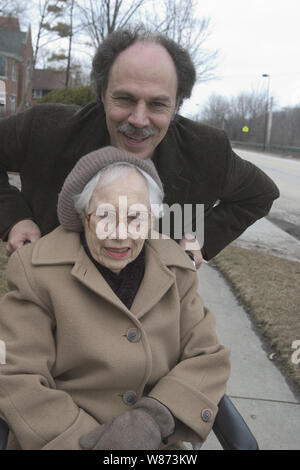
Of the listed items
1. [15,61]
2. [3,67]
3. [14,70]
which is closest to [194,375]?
[3,67]

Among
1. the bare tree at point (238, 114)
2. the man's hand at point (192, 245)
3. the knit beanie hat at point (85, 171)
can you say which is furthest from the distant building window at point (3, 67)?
the knit beanie hat at point (85, 171)

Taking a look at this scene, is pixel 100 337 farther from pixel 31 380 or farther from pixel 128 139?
pixel 128 139

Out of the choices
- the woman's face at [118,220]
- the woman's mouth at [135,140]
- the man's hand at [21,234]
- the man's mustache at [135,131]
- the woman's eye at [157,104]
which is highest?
the woman's eye at [157,104]

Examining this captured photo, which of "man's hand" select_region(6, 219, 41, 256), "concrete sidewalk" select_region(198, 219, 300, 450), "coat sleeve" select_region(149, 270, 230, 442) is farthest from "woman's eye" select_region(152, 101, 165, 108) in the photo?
"concrete sidewalk" select_region(198, 219, 300, 450)

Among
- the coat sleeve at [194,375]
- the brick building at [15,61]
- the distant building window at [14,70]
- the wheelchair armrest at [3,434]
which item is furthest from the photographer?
the distant building window at [14,70]

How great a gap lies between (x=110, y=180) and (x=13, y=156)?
0.80 m

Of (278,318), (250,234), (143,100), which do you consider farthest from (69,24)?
(143,100)

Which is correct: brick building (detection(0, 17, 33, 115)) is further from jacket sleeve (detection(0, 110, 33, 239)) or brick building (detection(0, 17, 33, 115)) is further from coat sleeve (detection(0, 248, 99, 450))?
coat sleeve (detection(0, 248, 99, 450))

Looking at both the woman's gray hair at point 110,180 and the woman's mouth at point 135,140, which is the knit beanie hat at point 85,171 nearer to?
the woman's gray hair at point 110,180

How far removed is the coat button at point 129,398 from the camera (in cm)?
176

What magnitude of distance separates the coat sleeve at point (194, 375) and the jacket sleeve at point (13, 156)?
88 cm

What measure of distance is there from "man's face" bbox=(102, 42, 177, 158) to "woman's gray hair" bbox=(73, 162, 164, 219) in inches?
10.1

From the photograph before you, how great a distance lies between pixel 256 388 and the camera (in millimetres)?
3098

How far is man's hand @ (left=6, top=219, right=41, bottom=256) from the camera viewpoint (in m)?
2.19
